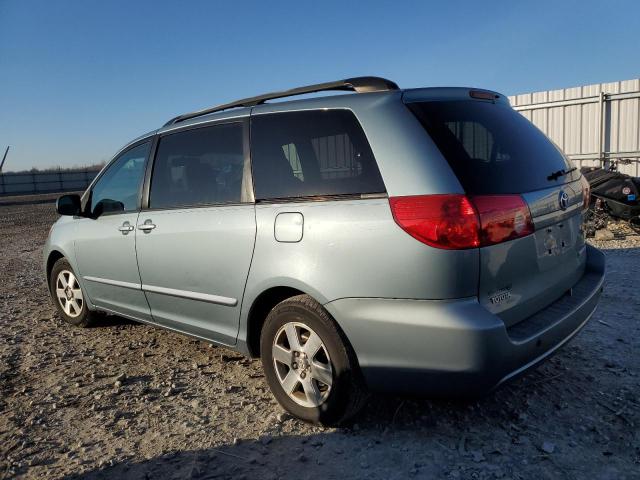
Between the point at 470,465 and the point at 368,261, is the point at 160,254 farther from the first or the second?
the point at 470,465

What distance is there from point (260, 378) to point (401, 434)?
1211mm

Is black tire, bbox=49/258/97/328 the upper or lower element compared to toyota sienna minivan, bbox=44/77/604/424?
lower

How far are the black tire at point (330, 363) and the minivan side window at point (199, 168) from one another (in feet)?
2.68

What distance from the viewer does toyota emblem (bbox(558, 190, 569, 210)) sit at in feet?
9.01

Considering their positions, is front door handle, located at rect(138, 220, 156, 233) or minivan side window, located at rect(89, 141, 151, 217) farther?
minivan side window, located at rect(89, 141, 151, 217)

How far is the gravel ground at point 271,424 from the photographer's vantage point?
249 centimetres

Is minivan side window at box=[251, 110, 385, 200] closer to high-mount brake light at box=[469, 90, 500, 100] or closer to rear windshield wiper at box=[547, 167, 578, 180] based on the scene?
high-mount brake light at box=[469, 90, 500, 100]

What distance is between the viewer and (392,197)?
245cm

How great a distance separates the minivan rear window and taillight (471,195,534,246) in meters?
0.05

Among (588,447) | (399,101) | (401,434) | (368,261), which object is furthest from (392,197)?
(588,447)

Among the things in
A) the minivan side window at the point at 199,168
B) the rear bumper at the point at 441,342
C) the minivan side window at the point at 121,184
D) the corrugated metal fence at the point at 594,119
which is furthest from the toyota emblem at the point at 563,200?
the corrugated metal fence at the point at 594,119

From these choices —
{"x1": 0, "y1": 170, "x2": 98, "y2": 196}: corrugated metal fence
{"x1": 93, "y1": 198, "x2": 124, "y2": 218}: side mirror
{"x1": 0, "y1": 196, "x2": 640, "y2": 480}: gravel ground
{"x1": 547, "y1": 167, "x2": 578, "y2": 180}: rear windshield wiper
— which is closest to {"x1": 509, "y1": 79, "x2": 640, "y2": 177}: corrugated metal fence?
{"x1": 0, "y1": 196, "x2": 640, "y2": 480}: gravel ground

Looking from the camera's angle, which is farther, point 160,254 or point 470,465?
point 160,254

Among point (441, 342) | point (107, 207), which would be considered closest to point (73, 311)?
point (107, 207)
